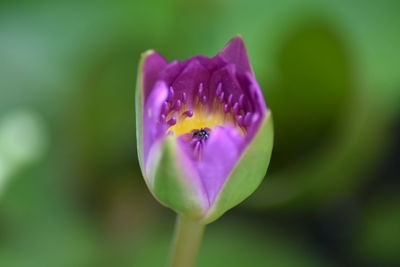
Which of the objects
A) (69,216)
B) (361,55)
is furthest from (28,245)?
(361,55)

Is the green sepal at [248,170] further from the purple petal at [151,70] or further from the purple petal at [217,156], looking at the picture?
the purple petal at [151,70]

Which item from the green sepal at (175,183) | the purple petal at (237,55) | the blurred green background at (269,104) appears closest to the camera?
the green sepal at (175,183)

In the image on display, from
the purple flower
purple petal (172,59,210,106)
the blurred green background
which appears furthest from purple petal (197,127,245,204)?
the blurred green background

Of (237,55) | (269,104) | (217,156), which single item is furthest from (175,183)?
(269,104)

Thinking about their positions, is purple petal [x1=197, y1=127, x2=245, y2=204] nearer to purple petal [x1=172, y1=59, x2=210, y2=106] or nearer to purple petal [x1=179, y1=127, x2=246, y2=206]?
purple petal [x1=179, y1=127, x2=246, y2=206]

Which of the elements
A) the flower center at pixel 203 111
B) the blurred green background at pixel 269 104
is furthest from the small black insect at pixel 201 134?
the blurred green background at pixel 269 104

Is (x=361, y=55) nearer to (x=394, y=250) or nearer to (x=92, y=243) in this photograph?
(x=394, y=250)

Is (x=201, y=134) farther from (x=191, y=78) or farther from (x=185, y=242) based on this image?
(x=185, y=242)

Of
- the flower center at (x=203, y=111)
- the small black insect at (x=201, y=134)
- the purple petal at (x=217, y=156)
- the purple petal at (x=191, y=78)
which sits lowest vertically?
the purple petal at (x=217, y=156)
